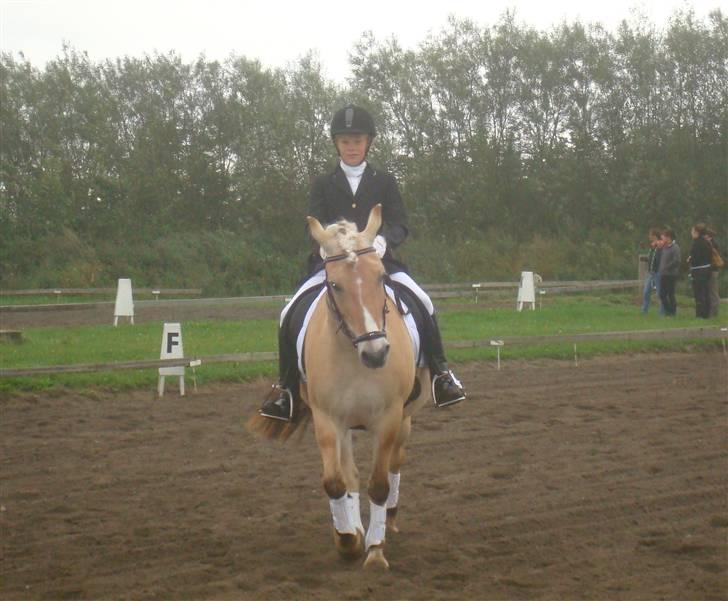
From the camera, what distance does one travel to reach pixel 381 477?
22.8ft

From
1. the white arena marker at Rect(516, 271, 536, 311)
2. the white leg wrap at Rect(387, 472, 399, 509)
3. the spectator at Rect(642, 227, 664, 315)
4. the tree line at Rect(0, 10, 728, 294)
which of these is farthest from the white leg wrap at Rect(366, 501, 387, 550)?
the tree line at Rect(0, 10, 728, 294)

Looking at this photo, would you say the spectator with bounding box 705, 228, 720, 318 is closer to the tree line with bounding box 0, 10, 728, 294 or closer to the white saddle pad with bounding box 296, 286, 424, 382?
the tree line with bounding box 0, 10, 728, 294

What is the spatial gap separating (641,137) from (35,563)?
118 ft

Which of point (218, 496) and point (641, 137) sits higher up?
point (641, 137)

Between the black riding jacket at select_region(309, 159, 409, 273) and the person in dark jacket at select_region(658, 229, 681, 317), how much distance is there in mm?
15617

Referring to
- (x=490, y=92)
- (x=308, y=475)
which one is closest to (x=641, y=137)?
(x=490, y=92)

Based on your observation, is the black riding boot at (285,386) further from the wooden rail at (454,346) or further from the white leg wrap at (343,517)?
the wooden rail at (454,346)

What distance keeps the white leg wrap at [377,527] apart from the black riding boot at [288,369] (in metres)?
1.24

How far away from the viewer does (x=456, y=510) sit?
7.79 meters

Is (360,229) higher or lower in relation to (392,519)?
higher

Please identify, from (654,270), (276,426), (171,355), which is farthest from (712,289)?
(276,426)

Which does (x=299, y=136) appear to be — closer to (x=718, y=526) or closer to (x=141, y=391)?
(x=141, y=391)

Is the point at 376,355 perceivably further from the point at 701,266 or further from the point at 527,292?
the point at 527,292

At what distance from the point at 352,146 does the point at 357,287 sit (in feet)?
6.88
